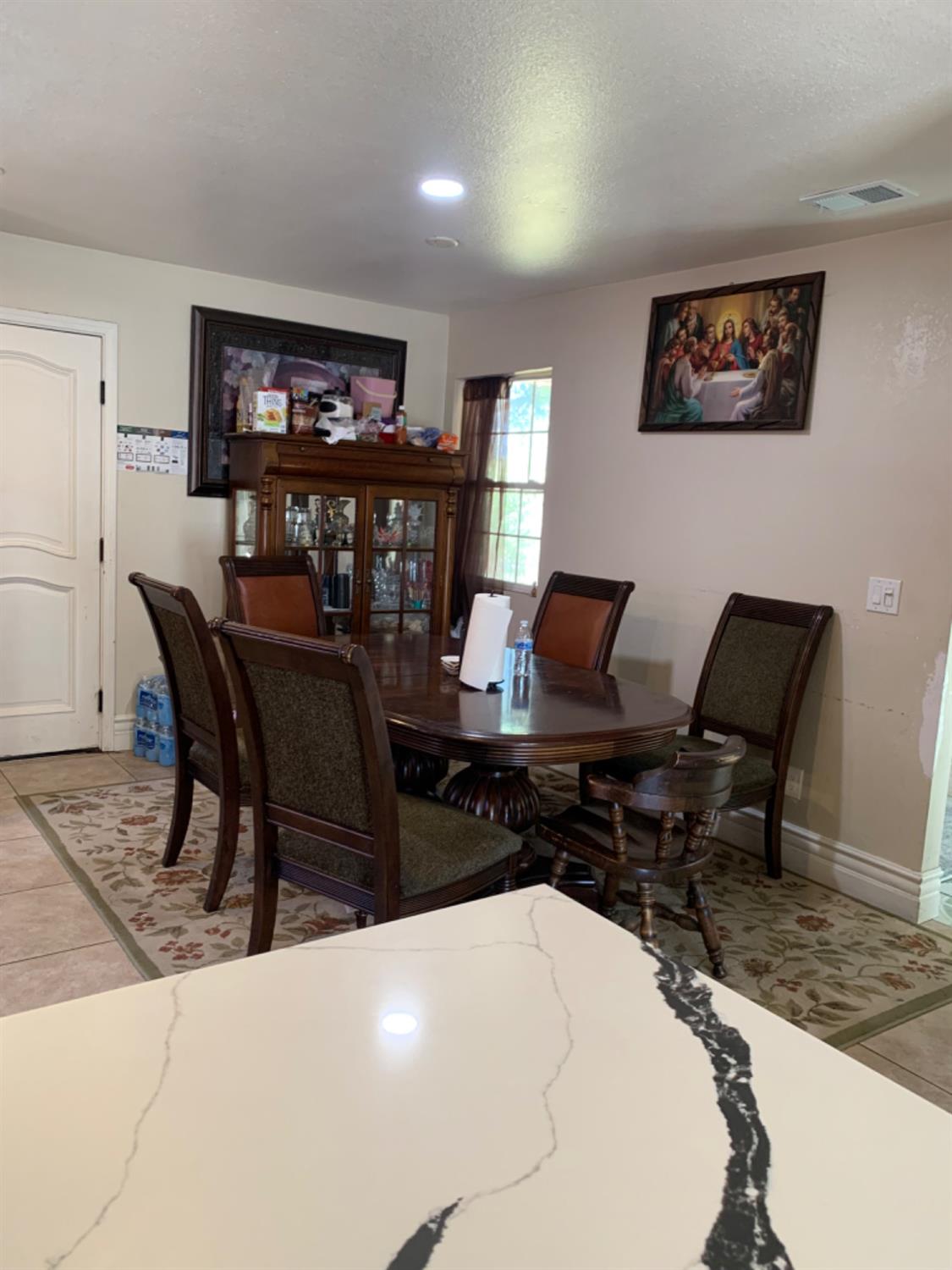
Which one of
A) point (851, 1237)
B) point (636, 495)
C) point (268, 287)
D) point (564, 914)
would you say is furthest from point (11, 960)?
point (268, 287)

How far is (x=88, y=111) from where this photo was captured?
2555mm

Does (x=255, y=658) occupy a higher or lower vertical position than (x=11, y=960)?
higher

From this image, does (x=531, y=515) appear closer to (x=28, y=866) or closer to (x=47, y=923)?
(x=28, y=866)

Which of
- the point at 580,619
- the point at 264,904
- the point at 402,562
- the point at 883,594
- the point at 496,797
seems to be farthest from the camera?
the point at 402,562

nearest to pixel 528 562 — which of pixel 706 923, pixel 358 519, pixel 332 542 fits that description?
pixel 358 519

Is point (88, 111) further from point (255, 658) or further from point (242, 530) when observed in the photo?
point (242, 530)

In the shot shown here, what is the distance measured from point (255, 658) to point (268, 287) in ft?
10.4

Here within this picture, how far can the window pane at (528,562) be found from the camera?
4.93 meters

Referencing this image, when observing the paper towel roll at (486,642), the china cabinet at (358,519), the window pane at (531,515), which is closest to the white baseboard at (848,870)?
the paper towel roll at (486,642)

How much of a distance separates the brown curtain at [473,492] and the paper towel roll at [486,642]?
92.8 inches

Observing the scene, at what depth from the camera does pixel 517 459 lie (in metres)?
5.03

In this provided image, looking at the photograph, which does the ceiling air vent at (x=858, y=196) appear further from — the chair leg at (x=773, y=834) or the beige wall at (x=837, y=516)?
the chair leg at (x=773, y=834)

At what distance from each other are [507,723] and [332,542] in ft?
7.76

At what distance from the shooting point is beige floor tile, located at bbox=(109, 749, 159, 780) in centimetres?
429
